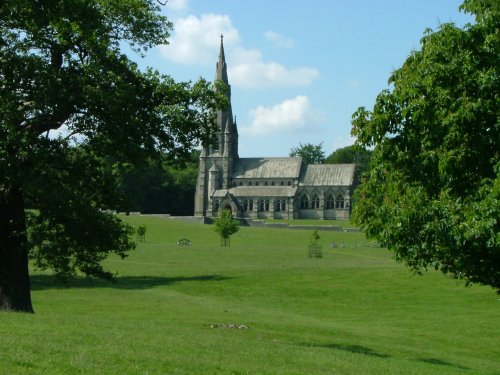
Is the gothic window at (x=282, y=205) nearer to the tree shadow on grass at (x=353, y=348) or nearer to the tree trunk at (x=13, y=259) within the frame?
the tree shadow on grass at (x=353, y=348)

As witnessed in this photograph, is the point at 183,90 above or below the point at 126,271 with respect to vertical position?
above

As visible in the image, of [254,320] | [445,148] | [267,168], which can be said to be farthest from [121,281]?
[267,168]

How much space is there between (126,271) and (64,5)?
29.7 m

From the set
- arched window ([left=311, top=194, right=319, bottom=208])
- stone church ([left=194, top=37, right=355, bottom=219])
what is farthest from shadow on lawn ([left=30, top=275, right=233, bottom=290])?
arched window ([left=311, top=194, right=319, bottom=208])

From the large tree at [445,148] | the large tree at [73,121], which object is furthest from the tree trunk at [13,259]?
the large tree at [445,148]

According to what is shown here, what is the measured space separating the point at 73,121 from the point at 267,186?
123 meters

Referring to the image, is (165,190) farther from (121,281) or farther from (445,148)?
(445,148)

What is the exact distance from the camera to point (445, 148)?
1469 centimetres

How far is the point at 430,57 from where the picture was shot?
15.8 meters

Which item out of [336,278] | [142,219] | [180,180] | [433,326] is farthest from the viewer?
[180,180]

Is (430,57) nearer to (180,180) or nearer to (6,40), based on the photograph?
(6,40)

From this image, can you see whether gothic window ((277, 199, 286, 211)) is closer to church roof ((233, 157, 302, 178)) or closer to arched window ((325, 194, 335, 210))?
church roof ((233, 157, 302, 178))

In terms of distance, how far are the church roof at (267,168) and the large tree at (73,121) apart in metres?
121

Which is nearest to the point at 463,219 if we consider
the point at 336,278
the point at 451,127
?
the point at 451,127
